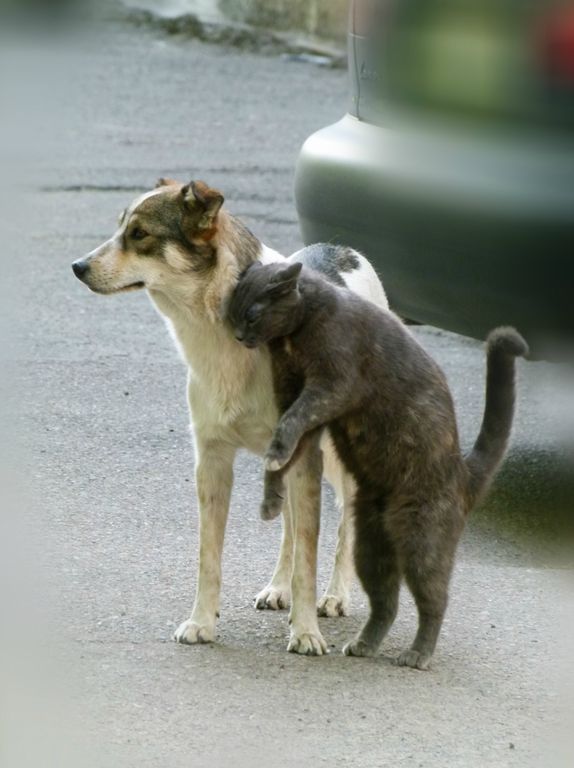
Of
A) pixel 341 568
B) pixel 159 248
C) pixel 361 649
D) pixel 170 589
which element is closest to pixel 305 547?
pixel 361 649

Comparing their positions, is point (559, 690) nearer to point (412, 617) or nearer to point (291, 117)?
point (412, 617)

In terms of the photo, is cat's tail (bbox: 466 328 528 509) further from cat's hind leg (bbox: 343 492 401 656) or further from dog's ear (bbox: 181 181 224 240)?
dog's ear (bbox: 181 181 224 240)

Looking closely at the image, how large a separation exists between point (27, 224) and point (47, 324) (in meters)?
5.78

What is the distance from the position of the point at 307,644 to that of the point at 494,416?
82cm

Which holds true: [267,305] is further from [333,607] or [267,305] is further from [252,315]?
[333,607]

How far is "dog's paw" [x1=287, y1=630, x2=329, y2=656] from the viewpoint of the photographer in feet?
11.6

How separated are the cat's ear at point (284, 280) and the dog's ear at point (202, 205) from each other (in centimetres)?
24

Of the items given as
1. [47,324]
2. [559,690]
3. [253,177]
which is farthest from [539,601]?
[253,177]

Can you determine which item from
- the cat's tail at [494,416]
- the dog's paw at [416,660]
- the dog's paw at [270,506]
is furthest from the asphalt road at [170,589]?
the dog's paw at [270,506]

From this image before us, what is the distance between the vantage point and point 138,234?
357cm

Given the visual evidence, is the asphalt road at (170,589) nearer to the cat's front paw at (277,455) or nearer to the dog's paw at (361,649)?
the dog's paw at (361,649)

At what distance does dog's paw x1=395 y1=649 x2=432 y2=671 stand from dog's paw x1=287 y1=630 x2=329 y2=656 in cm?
23

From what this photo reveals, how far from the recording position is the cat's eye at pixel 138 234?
11.7 feet

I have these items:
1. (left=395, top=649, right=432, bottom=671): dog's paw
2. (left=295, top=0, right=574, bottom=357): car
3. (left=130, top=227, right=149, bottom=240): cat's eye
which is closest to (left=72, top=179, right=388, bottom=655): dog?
(left=130, top=227, right=149, bottom=240): cat's eye
